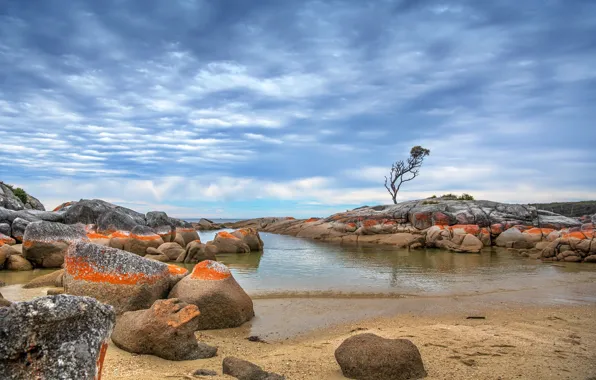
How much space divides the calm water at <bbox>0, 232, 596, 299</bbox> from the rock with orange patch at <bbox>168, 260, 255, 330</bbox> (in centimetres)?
411

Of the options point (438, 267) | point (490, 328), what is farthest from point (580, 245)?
point (490, 328)

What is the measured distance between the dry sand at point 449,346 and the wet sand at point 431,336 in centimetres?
2

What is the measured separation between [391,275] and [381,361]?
44.1 feet

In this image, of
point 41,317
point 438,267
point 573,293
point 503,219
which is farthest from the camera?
point 503,219

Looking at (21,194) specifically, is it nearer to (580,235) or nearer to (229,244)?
(229,244)

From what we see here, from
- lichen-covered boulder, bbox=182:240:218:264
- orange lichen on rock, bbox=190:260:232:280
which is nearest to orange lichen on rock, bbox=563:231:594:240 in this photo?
lichen-covered boulder, bbox=182:240:218:264

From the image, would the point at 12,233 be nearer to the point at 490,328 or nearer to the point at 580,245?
the point at 490,328

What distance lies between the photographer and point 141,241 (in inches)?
945

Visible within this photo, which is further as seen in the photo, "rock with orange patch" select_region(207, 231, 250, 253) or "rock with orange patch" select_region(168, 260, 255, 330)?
"rock with orange patch" select_region(207, 231, 250, 253)

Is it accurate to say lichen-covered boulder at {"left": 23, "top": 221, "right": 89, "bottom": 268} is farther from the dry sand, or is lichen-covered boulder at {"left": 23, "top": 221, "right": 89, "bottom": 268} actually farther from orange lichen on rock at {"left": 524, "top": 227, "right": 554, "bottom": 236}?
orange lichen on rock at {"left": 524, "top": 227, "right": 554, "bottom": 236}

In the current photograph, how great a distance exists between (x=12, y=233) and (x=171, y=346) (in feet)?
83.2

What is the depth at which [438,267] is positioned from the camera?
2208cm

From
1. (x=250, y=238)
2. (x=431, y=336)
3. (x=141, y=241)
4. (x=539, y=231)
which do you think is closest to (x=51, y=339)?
(x=431, y=336)

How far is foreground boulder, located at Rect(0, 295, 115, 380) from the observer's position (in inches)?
110
